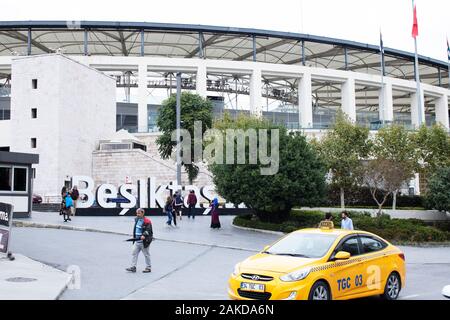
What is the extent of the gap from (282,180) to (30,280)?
13965 millimetres

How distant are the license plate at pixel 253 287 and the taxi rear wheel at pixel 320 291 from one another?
834 mm

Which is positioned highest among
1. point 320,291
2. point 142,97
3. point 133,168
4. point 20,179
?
point 142,97

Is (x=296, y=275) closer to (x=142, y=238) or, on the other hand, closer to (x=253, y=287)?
(x=253, y=287)

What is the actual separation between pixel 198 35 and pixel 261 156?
34779 mm

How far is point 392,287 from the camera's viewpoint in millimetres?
10523

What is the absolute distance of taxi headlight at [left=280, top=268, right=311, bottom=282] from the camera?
8.58 m

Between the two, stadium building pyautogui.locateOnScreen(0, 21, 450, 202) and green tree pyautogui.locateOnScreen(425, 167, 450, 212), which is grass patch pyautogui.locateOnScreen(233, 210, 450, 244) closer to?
green tree pyautogui.locateOnScreen(425, 167, 450, 212)

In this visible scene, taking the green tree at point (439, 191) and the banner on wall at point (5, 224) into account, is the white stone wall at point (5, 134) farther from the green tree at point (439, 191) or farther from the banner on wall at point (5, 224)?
the green tree at point (439, 191)

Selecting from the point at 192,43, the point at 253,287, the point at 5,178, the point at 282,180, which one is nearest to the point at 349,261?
the point at 253,287

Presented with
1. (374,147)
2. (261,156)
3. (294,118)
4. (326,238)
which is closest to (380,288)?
(326,238)

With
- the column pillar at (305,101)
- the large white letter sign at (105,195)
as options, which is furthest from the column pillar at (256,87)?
the large white letter sign at (105,195)

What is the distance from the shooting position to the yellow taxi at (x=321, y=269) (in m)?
8.61

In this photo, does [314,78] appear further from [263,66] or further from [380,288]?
[380,288]
